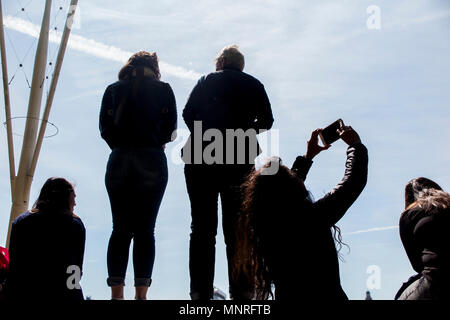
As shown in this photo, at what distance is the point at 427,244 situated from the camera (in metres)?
4.20

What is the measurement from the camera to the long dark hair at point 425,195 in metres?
4.39

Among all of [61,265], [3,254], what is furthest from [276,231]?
[3,254]

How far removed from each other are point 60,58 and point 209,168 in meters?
7.03

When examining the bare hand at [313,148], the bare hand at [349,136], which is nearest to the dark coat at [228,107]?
Answer: the bare hand at [313,148]

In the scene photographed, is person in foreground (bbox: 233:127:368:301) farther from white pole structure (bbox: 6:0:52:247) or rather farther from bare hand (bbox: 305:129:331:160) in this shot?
white pole structure (bbox: 6:0:52:247)

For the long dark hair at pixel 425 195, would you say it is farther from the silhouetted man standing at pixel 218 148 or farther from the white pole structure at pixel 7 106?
the white pole structure at pixel 7 106

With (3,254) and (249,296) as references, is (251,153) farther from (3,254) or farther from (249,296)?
(3,254)

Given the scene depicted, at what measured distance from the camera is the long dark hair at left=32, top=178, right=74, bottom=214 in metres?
5.04

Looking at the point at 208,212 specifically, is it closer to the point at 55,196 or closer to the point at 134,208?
the point at 134,208

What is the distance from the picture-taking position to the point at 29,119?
11.1 meters

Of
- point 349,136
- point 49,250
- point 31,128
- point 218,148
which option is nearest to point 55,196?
point 49,250

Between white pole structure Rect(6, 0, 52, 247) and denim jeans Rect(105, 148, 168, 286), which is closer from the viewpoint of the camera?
denim jeans Rect(105, 148, 168, 286)

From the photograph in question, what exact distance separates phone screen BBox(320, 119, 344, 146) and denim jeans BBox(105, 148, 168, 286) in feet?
5.15

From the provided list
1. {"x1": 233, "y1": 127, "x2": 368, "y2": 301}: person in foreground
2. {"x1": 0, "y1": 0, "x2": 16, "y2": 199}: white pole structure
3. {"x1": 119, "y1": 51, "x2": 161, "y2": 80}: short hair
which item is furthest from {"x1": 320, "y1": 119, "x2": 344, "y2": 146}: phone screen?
{"x1": 0, "y1": 0, "x2": 16, "y2": 199}: white pole structure
